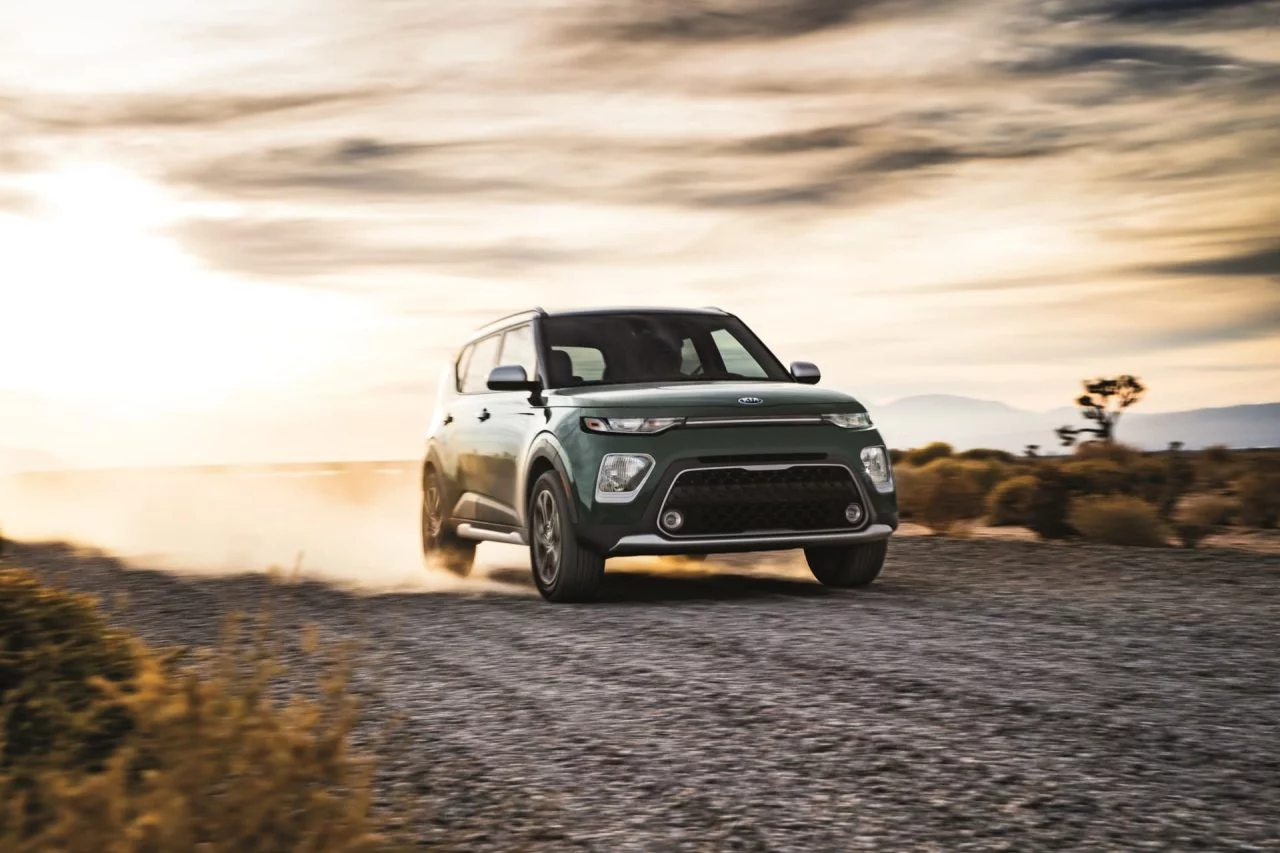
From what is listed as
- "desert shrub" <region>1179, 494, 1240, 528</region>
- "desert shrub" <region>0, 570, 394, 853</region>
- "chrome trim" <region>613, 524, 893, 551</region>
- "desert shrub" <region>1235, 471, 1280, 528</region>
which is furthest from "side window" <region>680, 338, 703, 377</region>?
"desert shrub" <region>1235, 471, 1280, 528</region>

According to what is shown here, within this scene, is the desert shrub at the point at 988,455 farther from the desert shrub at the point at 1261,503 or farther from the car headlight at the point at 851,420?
the car headlight at the point at 851,420

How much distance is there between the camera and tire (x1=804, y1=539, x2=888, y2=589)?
1095 centimetres

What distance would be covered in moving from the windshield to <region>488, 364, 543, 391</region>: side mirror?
0.41 meters

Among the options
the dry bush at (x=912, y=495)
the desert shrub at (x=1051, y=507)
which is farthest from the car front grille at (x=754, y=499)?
the dry bush at (x=912, y=495)

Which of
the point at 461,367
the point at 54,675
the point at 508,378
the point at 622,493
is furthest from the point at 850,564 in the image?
the point at 54,675

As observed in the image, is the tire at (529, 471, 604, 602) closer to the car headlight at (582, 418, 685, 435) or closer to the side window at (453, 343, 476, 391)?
the car headlight at (582, 418, 685, 435)

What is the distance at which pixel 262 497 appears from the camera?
36.1 metres

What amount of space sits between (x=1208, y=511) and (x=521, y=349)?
13845mm

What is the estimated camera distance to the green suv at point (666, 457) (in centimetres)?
998

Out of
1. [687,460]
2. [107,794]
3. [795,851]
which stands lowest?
[795,851]

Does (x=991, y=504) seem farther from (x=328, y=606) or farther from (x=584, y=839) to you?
(x=584, y=839)

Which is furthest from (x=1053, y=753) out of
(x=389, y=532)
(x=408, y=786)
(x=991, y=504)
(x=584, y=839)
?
(x=991, y=504)

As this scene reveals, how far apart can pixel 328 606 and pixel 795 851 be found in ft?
23.5

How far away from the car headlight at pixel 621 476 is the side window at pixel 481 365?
279cm
